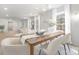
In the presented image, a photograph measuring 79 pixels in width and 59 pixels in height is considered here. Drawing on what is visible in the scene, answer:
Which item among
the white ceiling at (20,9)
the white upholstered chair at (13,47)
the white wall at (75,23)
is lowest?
the white upholstered chair at (13,47)

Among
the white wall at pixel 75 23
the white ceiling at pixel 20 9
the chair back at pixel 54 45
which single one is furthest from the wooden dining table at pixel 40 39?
the white ceiling at pixel 20 9

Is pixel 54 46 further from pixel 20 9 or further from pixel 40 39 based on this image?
pixel 20 9

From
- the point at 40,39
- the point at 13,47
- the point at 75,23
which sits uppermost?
the point at 75,23

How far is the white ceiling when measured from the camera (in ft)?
6.23

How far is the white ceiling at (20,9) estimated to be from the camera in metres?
1.90

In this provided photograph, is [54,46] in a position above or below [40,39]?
below

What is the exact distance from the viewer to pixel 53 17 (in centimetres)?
192

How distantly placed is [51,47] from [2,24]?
80 centimetres

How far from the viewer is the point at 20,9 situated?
1918 mm

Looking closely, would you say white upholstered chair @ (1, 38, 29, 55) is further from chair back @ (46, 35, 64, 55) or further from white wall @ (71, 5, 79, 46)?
white wall @ (71, 5, 79, 46)

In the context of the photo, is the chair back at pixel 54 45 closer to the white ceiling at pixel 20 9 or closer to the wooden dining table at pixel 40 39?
the wooden dining table at pixel 40 39

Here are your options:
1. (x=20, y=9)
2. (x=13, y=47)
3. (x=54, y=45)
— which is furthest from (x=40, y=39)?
(x=20, y=9)
